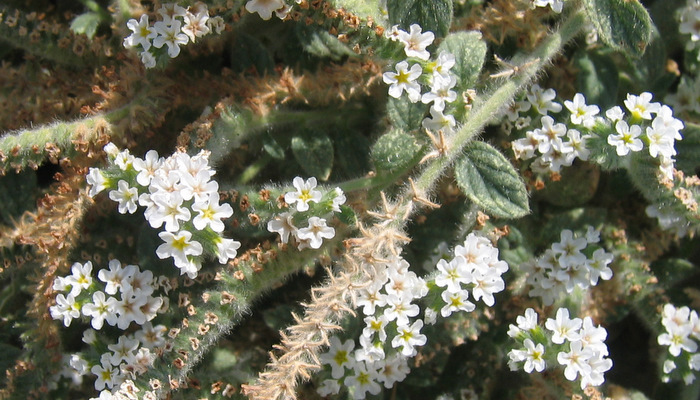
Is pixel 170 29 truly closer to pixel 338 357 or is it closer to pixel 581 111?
pixel 338 357

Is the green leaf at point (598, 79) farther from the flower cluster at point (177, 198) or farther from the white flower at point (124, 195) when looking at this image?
the white flower at point (124, 195)

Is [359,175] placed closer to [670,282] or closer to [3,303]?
[670,282]

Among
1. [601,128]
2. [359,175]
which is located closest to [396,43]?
[359,175]

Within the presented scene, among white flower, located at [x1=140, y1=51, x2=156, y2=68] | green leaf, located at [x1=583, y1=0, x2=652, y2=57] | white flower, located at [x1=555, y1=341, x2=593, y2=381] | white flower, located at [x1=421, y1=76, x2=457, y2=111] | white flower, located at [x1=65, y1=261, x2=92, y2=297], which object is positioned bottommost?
white flower, located at [x1=555, y1=341, x2=593, y2=381]

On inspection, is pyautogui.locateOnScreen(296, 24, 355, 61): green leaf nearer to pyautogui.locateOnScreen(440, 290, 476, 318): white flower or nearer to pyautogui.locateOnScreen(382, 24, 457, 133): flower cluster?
pyautogui.locateOnScreen(382, 24, 457, 133): flower cluster

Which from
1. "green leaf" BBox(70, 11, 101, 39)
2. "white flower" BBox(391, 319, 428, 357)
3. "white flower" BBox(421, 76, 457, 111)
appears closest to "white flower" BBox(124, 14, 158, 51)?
"green leaf" BBox(70, 11, 101, 39)
